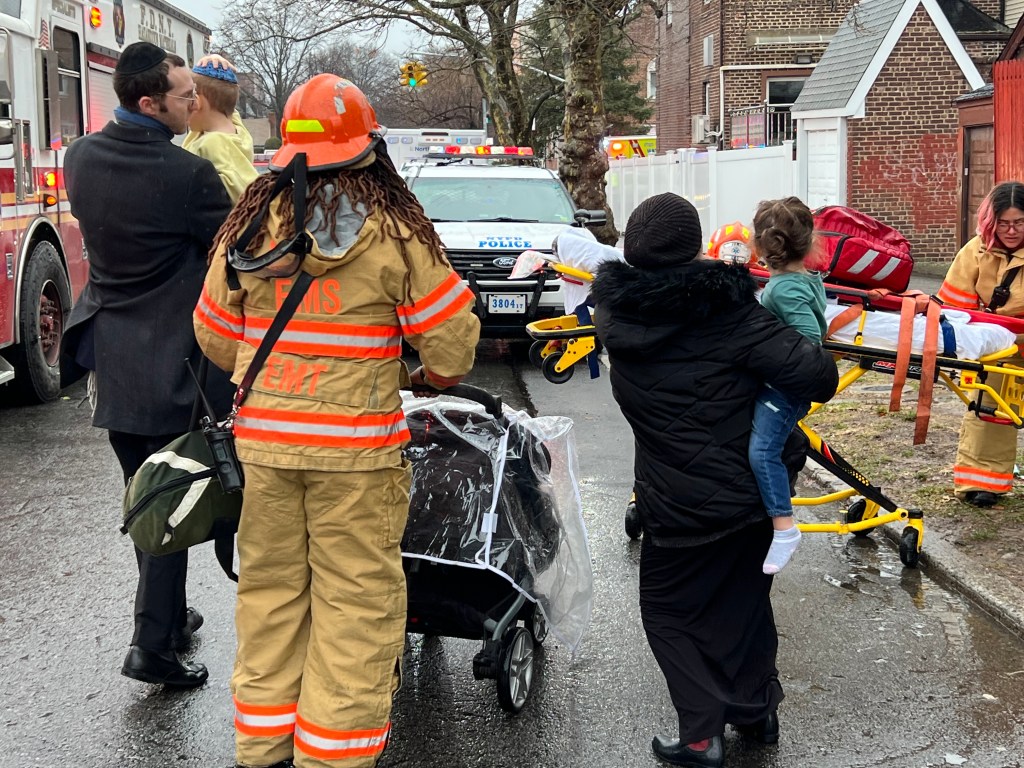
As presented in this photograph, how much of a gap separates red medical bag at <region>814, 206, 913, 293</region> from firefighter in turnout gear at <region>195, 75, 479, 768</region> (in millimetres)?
2613

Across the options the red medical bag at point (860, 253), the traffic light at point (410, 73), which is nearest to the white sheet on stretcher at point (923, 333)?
the red medical bag at point (860, 253)

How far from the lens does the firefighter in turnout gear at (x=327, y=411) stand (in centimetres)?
321

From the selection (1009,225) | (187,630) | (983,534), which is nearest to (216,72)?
(187,630)

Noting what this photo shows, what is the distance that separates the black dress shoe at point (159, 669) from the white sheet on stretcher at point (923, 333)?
2.96m

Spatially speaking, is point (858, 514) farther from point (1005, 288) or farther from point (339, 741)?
point (339, 741)

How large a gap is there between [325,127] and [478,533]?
141 cm

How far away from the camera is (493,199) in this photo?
1309 cm

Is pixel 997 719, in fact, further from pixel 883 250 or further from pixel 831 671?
pixel 883 250

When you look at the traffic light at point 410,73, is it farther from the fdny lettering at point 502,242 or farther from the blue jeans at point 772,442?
the blue jeans at point 772,442

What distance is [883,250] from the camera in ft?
17.9

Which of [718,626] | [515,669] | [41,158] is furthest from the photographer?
[41,158]

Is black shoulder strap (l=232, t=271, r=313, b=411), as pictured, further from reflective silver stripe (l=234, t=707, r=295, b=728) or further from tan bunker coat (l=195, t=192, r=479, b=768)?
reflective silver stripe (l=234, t=707, r=295, b=728)

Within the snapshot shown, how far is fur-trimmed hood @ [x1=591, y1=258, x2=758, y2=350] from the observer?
352cm

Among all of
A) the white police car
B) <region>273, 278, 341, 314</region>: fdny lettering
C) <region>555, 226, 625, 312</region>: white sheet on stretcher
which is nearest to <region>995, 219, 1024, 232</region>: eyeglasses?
<region>555, 226, 625, 312</region>: white sheet on stretcher
